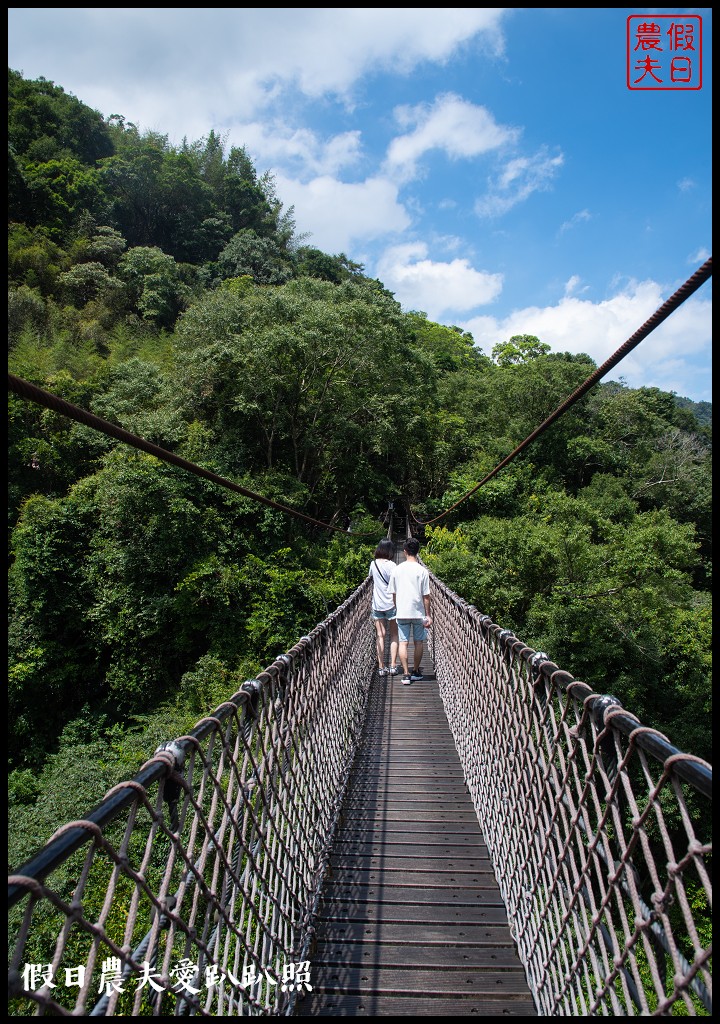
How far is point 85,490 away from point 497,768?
9862 millimetres

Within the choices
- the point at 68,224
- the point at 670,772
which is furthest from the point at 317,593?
the point at 68,224

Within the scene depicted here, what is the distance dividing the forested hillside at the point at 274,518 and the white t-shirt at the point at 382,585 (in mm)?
5018

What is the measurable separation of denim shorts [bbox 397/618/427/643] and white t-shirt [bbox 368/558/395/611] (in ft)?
0.44

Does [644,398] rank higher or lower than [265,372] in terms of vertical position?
higher

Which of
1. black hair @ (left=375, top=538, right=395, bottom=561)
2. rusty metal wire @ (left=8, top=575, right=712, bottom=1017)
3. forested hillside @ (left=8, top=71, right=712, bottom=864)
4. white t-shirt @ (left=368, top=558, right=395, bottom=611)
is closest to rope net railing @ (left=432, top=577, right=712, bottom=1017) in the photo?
rusty metal wire @ (left=8, top=575, right=712, bottom=1017)

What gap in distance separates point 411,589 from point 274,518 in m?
7.31

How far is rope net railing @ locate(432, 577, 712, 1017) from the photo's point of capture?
2.53 feet

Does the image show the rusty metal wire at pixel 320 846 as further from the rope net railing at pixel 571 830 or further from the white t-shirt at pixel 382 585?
the white t-shirt at pixel 382 585

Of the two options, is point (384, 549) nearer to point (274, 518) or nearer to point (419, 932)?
point (419, 932)

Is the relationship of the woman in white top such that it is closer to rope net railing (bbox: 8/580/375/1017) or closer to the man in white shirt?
the man in white shirt

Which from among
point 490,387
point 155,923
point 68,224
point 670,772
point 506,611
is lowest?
point 506,611

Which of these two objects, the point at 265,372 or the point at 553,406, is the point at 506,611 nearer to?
the point at 265,372

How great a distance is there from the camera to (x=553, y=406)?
48.3 ft

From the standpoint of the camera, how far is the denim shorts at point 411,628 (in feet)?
10.6
